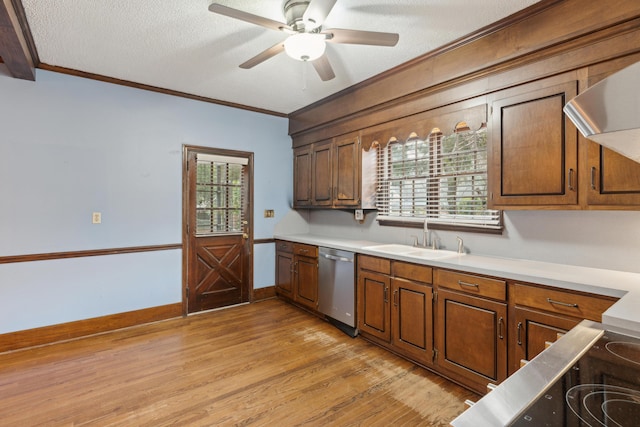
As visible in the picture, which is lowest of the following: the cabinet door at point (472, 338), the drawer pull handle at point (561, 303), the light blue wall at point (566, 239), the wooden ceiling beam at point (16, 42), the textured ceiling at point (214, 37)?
the cabinet door at point (472, 338)

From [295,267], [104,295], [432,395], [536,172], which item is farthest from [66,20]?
[432,395]

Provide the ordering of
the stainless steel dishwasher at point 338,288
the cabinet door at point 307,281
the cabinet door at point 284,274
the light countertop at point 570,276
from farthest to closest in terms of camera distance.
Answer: the cabinet door at point 284,274 < the cabinet door at point 307,281 < the stainless steel dishwasher at point 338,288 < the light countertop at point 570,276

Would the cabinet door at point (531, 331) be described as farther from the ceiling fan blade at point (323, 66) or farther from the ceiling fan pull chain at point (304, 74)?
the ceiling fan pull chain at point (304, 74)

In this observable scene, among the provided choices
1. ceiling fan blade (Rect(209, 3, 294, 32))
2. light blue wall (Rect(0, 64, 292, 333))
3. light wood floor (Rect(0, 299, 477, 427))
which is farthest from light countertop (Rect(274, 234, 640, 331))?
light blue wall (Rect(0, 64, 292, 333))

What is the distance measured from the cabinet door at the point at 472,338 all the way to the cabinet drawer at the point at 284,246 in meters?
2.16

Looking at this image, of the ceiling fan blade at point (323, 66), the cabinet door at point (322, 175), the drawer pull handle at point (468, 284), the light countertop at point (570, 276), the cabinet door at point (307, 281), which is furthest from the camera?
the cabinet door at point (322, 175)

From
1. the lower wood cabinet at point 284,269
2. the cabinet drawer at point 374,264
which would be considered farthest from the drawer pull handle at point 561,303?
the lower wood cabinet at point 284,269

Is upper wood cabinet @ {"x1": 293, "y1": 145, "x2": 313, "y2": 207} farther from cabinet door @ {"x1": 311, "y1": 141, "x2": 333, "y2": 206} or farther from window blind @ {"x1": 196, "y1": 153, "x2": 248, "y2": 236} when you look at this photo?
window blind @ {"x1": 196, "y1": 153, "x2": 248, "y2": 236}

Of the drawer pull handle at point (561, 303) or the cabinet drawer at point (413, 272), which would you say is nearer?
the drawer pull handle at point (561, 303)

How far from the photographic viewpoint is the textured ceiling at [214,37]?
2.09m

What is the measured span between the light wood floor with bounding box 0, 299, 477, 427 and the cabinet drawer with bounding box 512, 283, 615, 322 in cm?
81

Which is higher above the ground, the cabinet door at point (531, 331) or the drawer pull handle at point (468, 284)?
the drawer pull handle at point (468, 284)

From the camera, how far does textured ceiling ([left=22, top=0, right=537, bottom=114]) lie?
209 centimetres

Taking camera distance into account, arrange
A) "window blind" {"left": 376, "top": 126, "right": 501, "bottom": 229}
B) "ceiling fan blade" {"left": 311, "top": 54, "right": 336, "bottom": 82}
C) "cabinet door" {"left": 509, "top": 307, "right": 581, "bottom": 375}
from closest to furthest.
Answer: "cabinet door" {"left": 509, "top": 307, "right": 581, "bottom": 375} < "ceiling fan blade" {"left": 311, "top": 54, "right": 336, "bottom": 82} < "window blind" {"left": 376, "top": 126, "right": 501, "bottom": 229}
